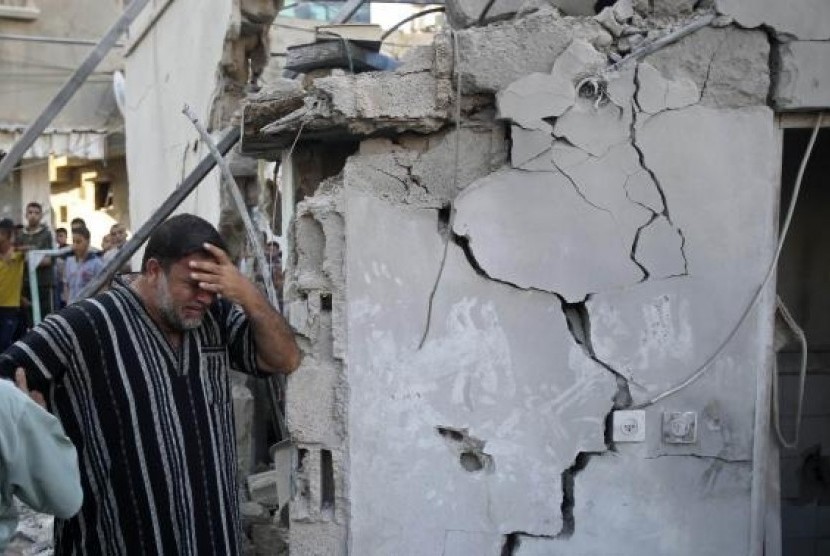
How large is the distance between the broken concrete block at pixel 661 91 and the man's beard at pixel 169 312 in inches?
63.5

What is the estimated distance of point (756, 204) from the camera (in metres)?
2.94

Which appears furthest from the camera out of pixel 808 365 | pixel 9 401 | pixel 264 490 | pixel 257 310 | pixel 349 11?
pixel 349 11

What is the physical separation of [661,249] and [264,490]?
258cm

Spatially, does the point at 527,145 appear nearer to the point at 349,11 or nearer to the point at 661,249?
the point at 661,249

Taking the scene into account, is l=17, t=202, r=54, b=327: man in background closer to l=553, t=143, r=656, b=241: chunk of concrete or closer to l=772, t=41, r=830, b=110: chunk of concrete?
l=553, t=143, r=656, b=241: chunk of concrete

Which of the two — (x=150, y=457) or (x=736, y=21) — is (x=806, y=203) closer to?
(x=736, y=21)

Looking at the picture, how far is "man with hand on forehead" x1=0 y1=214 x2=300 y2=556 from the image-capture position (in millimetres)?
2439

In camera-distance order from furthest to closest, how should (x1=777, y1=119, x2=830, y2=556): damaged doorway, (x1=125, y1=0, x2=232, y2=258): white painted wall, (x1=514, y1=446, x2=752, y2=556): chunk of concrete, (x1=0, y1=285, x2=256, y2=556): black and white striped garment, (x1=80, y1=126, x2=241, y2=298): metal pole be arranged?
(x1=125, y1=0, x2=232, y2=258): white painted wall → (x1=80, y1=126, x2=241, y2=298): metal pole → (x1=777, y1=119, x2=830, y2=556): damaged doorway → (x1=514, y1=446, x2=752, y2=556): chunk of concrete → (x1=0, y1=285, x2=256, y2=556): black and white striped garment

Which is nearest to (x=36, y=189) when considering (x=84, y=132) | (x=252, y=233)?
(x=84, y=132)

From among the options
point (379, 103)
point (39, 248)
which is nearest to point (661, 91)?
point (379, 103)

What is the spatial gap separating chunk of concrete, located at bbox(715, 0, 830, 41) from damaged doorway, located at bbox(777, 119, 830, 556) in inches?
50.1

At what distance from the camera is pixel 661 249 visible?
2.95 m

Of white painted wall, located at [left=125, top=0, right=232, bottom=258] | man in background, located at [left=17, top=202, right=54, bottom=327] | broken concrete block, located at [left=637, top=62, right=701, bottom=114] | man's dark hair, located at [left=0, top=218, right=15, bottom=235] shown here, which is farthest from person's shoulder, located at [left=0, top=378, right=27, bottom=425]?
man in background, located at [left=17, top=202, right=54, bottom=327]

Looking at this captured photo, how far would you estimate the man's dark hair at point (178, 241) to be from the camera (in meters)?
2.49
